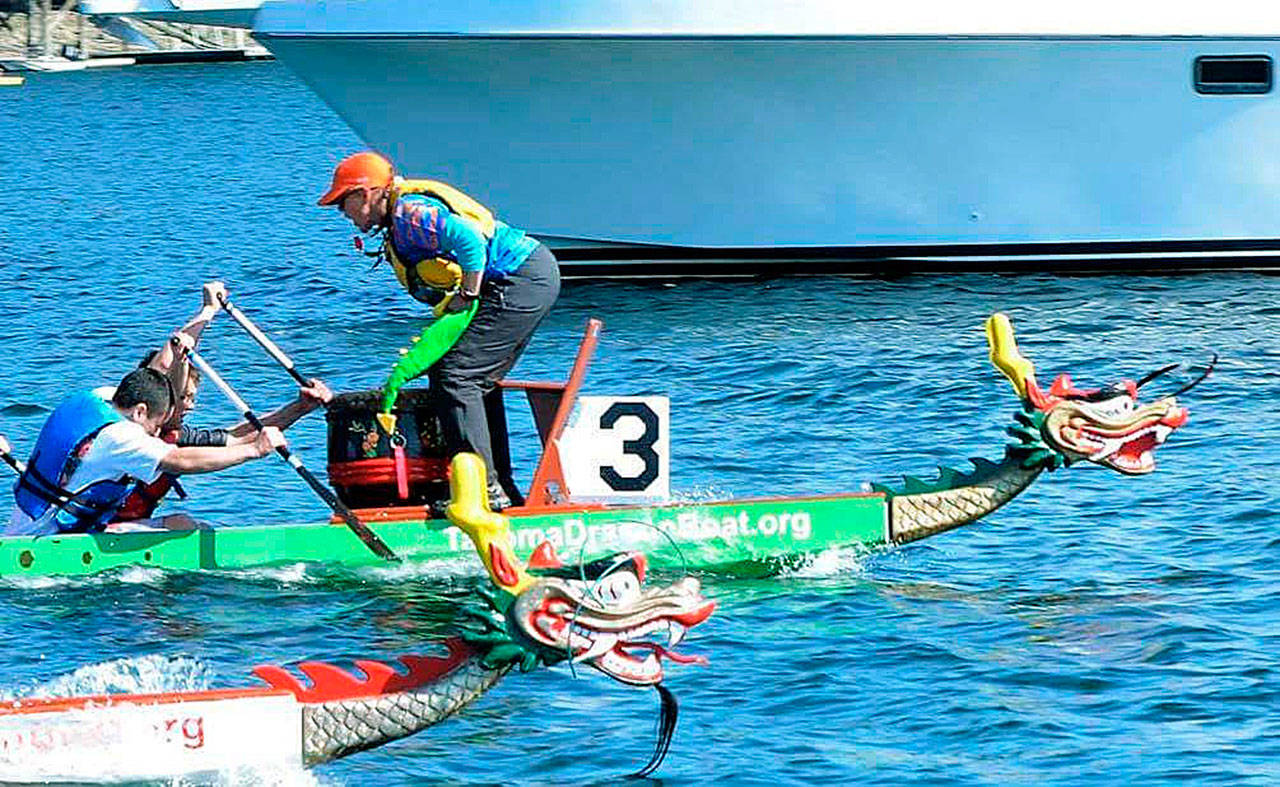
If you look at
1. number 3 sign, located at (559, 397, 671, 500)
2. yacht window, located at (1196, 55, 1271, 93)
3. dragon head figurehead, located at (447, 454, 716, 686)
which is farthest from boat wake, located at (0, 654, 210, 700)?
yacht window, located at (1196, 55, 1271, 93)

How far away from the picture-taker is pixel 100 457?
1079 centimetres

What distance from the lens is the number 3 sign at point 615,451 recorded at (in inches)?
448

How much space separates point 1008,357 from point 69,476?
171 inches

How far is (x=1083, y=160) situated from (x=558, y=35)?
4.05 meters

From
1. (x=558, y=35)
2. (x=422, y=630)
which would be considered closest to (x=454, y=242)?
(x=422, y=630)

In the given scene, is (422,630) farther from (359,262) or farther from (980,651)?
(359,262)

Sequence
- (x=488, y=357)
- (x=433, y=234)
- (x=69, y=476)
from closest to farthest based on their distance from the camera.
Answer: (x=69, y=476) < (x=433, y=234) < (x=488, y=357)

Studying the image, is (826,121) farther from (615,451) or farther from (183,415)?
(183,415)

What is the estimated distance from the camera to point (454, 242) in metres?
11.1

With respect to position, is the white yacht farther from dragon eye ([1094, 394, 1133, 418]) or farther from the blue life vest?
the blue life vest

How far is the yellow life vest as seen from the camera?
11.2 meters

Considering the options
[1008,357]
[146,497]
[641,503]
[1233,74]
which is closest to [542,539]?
[641,503]

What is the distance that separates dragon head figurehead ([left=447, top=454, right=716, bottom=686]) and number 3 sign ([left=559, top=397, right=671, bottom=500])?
139 inches

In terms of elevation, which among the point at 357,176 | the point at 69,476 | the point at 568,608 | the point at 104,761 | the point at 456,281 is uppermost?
the point at 357,176
